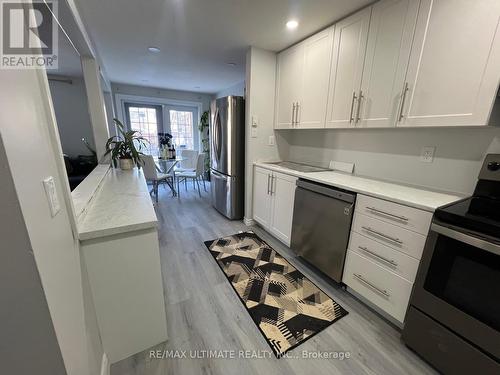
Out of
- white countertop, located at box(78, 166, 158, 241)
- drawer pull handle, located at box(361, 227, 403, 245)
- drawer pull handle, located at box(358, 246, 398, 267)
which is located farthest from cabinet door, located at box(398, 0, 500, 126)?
white countertop, located at box(78, 166, 158, 241)

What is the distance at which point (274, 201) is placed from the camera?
255 cm

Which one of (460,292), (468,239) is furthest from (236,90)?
(460,292)

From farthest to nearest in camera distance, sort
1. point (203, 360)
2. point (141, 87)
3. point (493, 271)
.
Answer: point (141, 87)
point (203, 360)
point (493, 271)

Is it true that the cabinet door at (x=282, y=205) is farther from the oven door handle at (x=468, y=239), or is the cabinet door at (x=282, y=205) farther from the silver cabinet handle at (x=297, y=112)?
the oven door handle at (x=468, y=239)

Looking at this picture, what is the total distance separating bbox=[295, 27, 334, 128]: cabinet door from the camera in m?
2.07

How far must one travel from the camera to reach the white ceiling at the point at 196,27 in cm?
173

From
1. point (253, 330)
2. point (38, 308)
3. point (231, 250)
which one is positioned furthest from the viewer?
point (231, 250)

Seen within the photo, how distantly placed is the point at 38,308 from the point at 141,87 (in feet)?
17.9

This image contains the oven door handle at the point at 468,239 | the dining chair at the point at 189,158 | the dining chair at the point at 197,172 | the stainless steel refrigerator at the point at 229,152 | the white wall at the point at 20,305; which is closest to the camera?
the white wall at the point at 20,305

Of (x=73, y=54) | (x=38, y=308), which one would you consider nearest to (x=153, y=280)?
(x=38, y=308)

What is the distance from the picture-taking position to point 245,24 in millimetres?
2029

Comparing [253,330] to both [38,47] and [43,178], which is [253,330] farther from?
[38,47]

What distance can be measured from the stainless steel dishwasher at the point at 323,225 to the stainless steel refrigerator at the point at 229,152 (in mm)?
1188

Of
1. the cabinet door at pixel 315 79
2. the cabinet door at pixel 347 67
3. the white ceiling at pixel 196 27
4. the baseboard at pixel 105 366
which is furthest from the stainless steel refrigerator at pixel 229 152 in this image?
the baseboard at pixel 105 366
